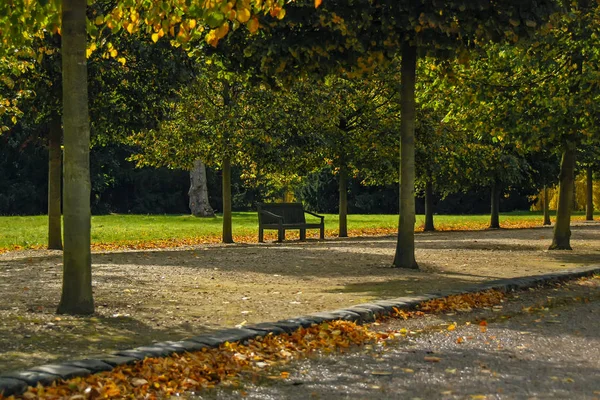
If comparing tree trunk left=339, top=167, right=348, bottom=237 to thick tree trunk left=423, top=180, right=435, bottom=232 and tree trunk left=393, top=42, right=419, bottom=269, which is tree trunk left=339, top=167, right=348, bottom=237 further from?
tree trunk left=393, top=42, right=419, bottom=269

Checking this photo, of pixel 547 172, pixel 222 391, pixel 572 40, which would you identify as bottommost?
pixel 222 391

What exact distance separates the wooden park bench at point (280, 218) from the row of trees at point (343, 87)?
3.65 ft

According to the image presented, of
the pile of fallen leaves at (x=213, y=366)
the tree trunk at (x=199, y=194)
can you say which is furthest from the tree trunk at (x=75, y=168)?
Result: the tree trunk at (x=199, y=194)

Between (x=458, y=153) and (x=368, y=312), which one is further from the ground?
(x=458, y=153)

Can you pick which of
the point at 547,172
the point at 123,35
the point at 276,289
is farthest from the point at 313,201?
the point at 276,289

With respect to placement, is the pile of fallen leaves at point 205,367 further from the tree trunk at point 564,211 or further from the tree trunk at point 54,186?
the tree trunk at point 564,211

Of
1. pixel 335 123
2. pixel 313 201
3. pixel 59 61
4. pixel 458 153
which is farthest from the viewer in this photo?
pixel 313 201

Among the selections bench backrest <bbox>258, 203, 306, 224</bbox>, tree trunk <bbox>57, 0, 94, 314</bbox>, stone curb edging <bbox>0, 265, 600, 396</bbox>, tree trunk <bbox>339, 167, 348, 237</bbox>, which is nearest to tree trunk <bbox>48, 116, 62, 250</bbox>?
bench backrest <bbox>258, 203, 306, 224</bbox>

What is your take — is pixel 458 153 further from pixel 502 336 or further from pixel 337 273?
pixel 502 336

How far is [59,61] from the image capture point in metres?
16.0

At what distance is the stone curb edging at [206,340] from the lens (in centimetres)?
546

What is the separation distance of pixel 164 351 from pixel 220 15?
376 centimetres

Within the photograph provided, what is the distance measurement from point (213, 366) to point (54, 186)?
13180 millimetres

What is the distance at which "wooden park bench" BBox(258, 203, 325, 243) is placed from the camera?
907 inches
